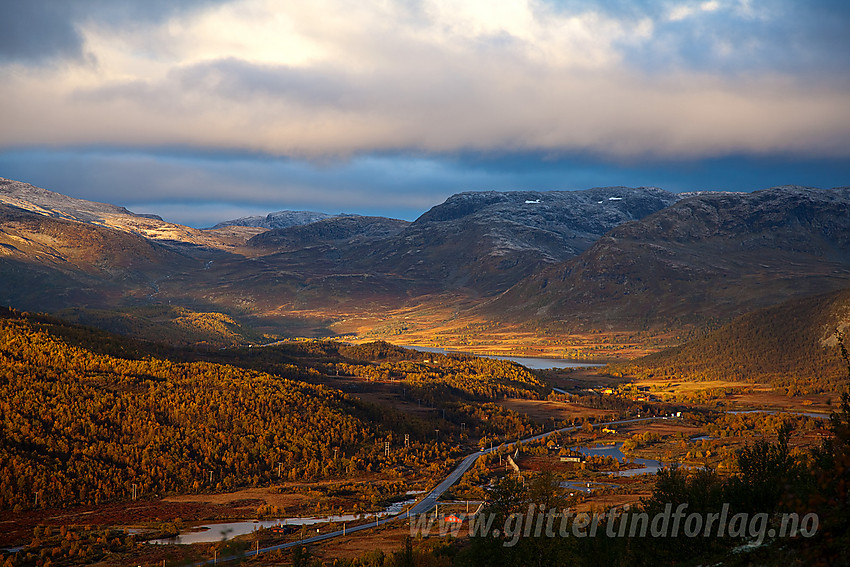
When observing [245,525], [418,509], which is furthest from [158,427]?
[418,509]

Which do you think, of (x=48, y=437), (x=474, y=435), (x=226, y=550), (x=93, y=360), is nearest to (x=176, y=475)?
(x=48, y=437)

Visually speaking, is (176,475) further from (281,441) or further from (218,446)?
(281,441)

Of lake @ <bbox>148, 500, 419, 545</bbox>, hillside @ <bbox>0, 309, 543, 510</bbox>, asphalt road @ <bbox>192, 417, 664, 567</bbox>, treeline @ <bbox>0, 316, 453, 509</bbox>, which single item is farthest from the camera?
hillside @ <bbox>0, 309, 543, 510</bbox>

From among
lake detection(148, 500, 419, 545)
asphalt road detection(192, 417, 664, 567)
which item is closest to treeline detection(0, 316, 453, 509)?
asphalt road detection(192, 417, 664, 567)

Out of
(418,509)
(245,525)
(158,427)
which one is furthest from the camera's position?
(158,427)

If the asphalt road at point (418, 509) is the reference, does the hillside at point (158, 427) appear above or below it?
above

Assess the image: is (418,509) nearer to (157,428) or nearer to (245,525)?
(245,525)

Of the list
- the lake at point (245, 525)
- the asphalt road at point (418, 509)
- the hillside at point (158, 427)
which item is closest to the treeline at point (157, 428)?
the hillside at point (158, 427)

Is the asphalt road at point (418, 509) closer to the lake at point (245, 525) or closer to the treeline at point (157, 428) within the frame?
the lake at point (245, 525)

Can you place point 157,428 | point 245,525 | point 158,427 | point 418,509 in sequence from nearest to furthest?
point 245,525
point 418,509
point 157,428
point 158,427

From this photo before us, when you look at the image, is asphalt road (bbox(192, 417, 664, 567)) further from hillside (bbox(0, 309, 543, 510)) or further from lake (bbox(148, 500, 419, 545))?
hillside (bbox(0, 309, 543, 510))

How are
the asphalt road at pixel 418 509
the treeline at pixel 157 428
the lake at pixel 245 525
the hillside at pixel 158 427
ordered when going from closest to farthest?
the asphalt road at pixel 418 509 → the lake at pixel 245 525 → the treeline at pixel 157 428 → the hillside at pixel 158 427

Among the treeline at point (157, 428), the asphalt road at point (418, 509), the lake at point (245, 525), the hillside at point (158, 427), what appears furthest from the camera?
the hillside at point (158, 427)

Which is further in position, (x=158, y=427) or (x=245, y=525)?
(x=158, y=427)
